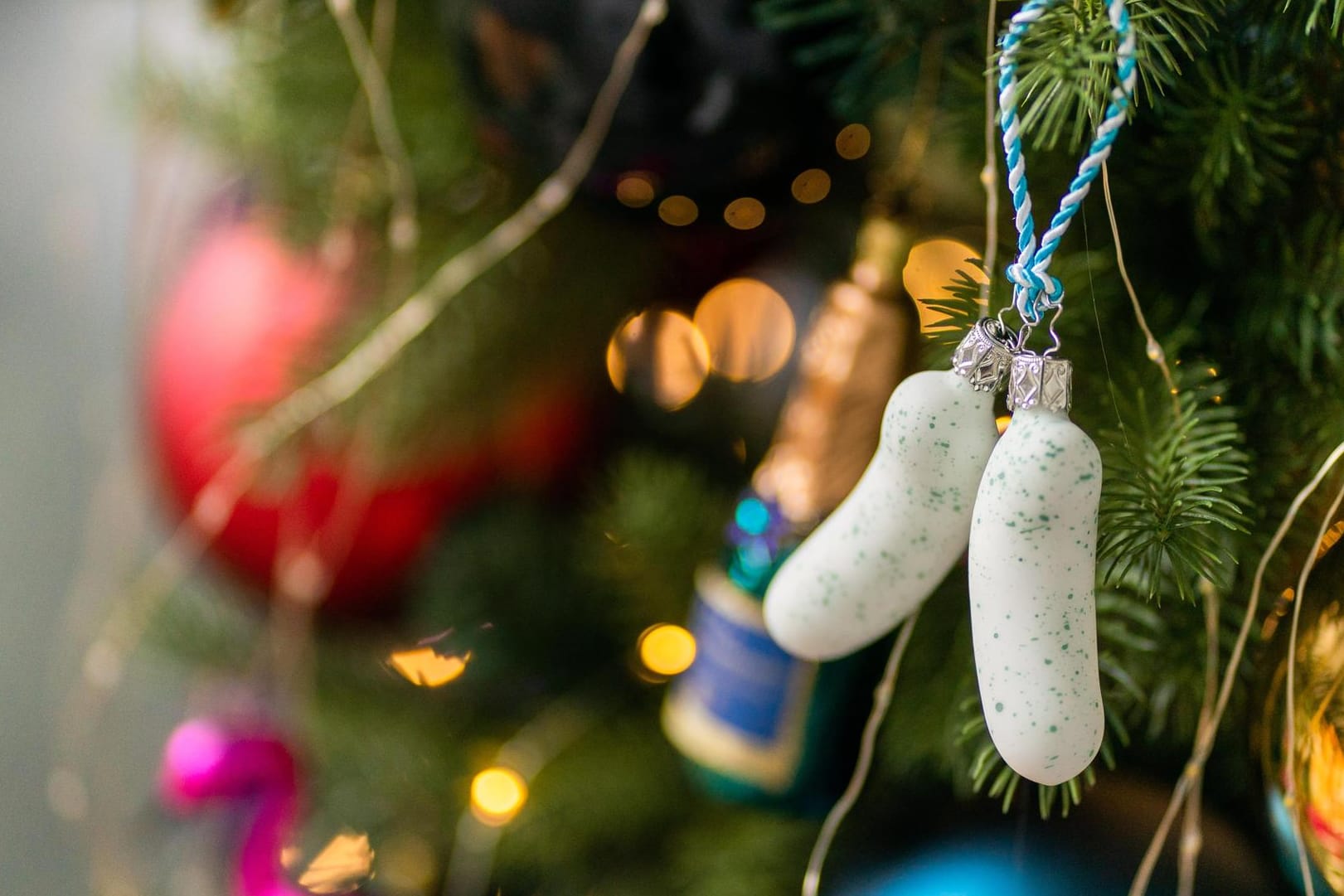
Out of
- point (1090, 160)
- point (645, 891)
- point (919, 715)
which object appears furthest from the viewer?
point (645, 891)

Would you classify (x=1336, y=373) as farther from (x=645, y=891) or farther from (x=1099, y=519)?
(x=645, y=891)

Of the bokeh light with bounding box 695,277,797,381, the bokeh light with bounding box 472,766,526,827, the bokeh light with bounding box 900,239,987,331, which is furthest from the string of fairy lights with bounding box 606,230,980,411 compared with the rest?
the bokeh light with bounding box 472,766,526,827

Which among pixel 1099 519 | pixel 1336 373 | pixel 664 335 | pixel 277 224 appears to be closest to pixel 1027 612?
pixel 1099 519

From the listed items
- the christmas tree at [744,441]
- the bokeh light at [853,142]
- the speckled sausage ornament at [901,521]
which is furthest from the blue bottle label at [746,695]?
the bokeh light at [853,142]

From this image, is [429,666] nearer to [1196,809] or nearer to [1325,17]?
[1196,809]

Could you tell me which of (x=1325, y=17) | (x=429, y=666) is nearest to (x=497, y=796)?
(x=429, y=666)

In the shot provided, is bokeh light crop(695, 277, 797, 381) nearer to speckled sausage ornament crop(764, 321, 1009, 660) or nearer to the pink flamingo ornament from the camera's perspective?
speckled sausage ornament crop(764, 321, 1009, 660)

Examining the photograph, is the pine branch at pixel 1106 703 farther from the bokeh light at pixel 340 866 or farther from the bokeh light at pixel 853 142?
the bokeh light at pixel 340 866
